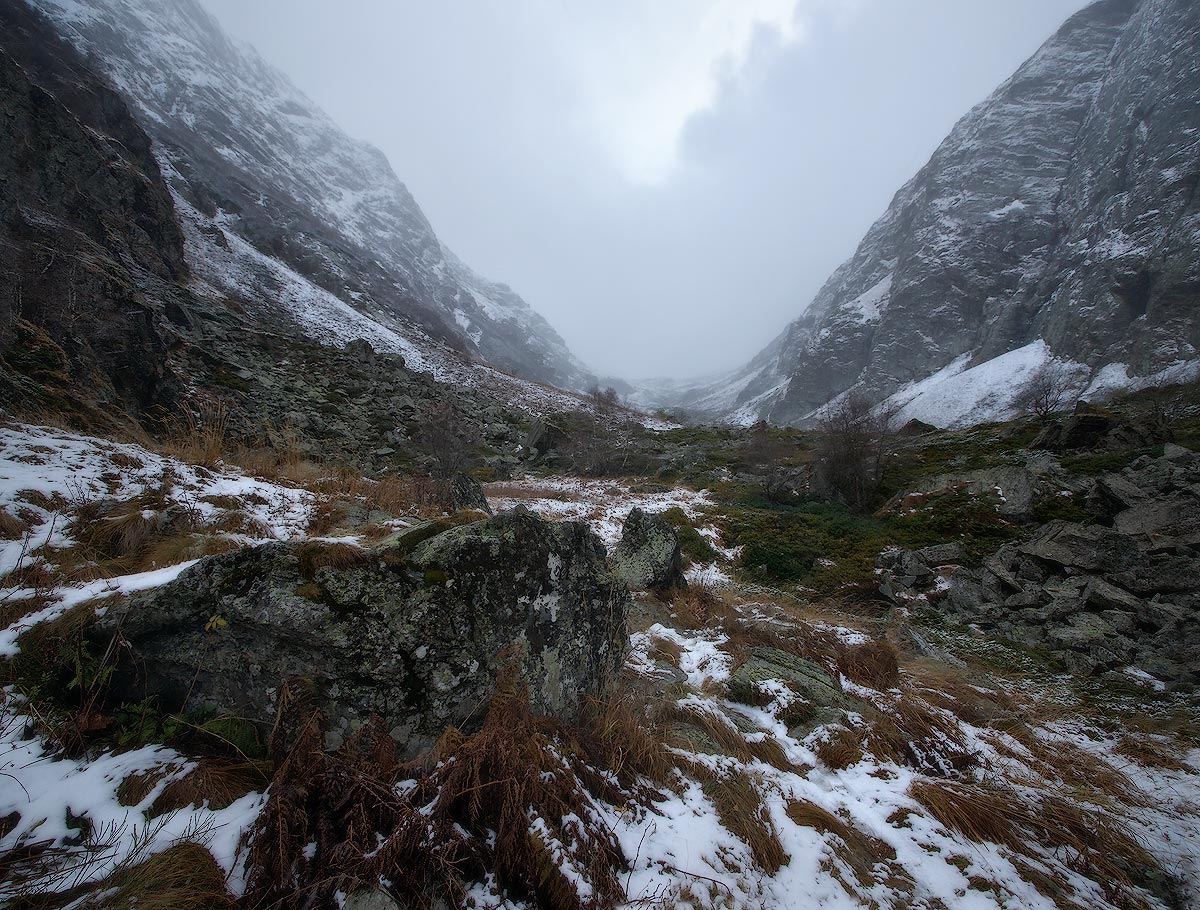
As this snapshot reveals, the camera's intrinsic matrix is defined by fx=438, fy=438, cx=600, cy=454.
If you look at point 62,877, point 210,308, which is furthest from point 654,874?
point 210,308

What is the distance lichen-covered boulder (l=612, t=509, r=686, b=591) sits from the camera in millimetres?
7801

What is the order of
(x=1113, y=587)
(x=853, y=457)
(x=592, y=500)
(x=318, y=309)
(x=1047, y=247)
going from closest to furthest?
1. (x=1113, y=587)
2. (x=853, y=457)
3. (x=592, y=500)
4. (x=318, y=309)
5. (x=1047, y=247)

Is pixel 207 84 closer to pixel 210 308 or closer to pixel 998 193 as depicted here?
pixel 210 308

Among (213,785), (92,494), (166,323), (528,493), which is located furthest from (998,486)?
(166,323)

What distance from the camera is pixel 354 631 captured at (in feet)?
7.38

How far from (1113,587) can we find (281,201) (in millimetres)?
82629

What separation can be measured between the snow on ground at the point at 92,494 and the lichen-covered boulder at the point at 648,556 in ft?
16.6

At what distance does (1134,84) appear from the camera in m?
65.6

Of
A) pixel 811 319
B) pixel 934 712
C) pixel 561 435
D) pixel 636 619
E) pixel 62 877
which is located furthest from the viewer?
pixel 811 319

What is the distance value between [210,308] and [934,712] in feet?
108

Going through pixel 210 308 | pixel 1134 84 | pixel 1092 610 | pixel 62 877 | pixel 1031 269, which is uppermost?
pixel 1134 84

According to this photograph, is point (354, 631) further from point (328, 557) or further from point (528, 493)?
point (528, 493)

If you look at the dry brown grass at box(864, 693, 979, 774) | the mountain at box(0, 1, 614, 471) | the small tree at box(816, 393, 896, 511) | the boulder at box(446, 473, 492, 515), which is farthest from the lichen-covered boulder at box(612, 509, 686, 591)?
the small tree at box(816, 393, 896, 511)

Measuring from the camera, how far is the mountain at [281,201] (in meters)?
37.9
